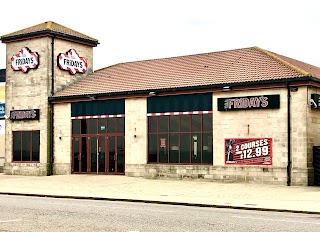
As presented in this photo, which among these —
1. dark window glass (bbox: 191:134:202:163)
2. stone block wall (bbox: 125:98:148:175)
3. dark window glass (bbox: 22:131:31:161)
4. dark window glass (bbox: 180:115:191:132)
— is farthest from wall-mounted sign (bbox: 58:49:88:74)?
dark window glass (bbox: 191:134:202:163)

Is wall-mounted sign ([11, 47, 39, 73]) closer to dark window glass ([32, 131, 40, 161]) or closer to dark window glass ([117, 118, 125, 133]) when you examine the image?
dark window glass ([32, 131, 40, 161])

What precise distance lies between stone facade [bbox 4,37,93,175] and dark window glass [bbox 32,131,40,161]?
0.36 metres

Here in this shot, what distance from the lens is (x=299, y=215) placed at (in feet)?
53.6

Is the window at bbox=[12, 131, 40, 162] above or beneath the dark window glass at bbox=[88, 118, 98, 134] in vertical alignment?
beneath

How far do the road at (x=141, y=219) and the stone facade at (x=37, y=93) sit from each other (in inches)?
721

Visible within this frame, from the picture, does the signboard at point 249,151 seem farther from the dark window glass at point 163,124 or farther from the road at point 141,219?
the road at point 141,219

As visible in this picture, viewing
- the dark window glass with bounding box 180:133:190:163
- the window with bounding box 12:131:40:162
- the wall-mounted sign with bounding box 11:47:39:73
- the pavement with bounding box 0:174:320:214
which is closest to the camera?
the pavement with bounding box 0:174:320:214

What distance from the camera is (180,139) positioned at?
31250 millimetres

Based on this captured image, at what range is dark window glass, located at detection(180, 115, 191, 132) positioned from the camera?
3100 centimetres

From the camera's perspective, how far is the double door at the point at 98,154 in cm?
3384

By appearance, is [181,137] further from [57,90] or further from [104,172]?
[57,90]

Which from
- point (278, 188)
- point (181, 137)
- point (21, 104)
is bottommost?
point (278, 188)

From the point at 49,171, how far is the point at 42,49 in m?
8.36

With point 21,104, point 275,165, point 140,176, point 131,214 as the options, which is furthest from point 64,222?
point 21,104
